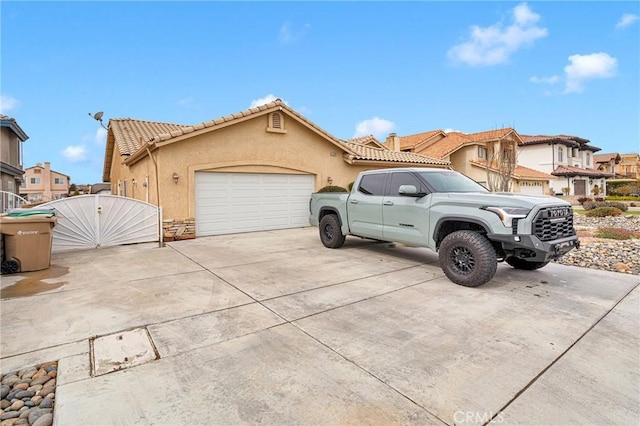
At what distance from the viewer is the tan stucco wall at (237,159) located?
10242 millimetres

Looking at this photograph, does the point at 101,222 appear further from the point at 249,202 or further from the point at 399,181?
the point at 399,181

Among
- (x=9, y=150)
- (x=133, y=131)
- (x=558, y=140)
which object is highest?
Answer: (x=558, y=140)

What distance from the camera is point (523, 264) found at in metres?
6.35

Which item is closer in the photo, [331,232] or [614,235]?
[331,232]

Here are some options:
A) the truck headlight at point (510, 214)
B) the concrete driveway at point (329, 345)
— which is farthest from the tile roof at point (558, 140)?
the truck headlight at point (510, 214)

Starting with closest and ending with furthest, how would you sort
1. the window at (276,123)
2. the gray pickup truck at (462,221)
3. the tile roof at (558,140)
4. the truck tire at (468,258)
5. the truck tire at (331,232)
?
the gray pickup truck at (462,221) → the truck tire at (468,258) → the truck tire at (331,232) → the window at (276,123) → the tile roof at (558,140)

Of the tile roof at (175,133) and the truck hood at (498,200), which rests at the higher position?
the tile roof at (175,133)

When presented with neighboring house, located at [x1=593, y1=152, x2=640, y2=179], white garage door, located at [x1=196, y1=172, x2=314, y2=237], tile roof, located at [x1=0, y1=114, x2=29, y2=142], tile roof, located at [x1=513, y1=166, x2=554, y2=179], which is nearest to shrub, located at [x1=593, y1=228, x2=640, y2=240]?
white garage door, located at [x1=196, y1=172, x2=314, y2=237]

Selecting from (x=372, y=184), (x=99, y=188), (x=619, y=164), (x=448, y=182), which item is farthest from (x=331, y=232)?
(x=619, y=164)

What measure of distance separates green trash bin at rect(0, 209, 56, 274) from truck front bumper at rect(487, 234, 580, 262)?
837 centimetres

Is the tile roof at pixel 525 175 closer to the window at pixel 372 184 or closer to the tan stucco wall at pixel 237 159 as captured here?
the tan stucco wall at pixel 237 159

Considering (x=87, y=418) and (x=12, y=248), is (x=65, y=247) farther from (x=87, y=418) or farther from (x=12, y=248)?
(x=87, y=418)

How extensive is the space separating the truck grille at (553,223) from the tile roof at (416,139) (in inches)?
962

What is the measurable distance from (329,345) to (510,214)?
3433mm
